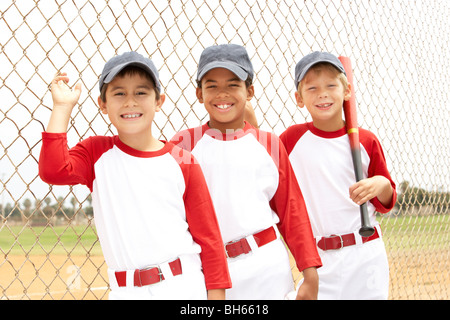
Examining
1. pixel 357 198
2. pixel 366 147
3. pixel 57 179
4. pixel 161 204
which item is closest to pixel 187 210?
pixel 161 204

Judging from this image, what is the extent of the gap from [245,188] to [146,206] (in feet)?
1.03

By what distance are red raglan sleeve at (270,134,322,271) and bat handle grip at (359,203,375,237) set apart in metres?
0.27

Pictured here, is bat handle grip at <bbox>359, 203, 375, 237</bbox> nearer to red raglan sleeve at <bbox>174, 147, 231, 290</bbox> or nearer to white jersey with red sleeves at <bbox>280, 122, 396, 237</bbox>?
white jersey with red sleeves at <bbox>280, 122, 396, 237</bbox>

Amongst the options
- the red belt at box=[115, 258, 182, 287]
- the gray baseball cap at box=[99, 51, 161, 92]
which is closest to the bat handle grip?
the red belt at box=[115, 258, 182, 287]

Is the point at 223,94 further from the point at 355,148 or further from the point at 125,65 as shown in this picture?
the point at 355,148

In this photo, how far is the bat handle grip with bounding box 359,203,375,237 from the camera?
5.17ft

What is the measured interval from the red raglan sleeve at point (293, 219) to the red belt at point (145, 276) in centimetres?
40

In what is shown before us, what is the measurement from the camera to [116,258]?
1.16m

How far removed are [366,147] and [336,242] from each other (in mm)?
367

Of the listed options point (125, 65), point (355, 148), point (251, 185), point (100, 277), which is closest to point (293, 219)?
point (251, 185)

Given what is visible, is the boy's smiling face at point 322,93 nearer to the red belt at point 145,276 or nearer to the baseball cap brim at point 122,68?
the baseball cap brim at point 122,68

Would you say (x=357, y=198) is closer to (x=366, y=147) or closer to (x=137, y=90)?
(x=366, y=147)

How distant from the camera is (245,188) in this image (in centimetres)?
134
